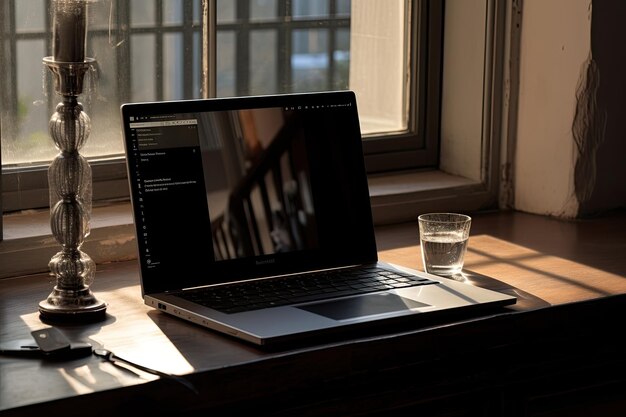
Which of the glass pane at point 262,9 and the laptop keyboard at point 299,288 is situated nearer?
the laptop keyboard at point 299,288

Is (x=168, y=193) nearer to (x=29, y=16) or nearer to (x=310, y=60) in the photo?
(x=29, y=16)

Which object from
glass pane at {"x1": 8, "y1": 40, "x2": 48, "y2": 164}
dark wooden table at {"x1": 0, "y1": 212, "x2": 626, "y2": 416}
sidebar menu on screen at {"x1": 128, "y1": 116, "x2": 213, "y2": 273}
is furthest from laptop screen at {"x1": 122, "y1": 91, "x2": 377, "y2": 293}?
glass pane at {"x1": 8, "y1": 40, "x2": 48, "y2": 164}

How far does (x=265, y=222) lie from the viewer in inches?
63.7

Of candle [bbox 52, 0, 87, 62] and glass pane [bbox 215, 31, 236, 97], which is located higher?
candle [bbox 52, 0, 87, 62]

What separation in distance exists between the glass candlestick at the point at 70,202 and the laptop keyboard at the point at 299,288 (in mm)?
140

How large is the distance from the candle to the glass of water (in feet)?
1.99

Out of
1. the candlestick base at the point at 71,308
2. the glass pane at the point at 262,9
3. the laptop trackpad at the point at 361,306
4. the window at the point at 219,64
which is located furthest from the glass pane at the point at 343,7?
the candlestick base at the point at 71,308

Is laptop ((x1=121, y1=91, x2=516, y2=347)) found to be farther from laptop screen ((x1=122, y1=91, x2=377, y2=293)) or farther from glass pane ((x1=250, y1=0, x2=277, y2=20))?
glass pane ((x1=250, y1=0, x2=277, y2=20))

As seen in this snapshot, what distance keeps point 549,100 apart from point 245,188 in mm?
838

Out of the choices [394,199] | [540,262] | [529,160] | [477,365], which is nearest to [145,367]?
[477,365]

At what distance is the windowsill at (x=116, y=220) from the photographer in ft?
5.64

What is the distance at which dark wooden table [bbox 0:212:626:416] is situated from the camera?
126cm

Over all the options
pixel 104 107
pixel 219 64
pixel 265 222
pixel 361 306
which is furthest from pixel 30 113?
pixel 361 306

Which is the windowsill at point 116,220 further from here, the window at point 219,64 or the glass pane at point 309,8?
the glass pane at point 309,8
